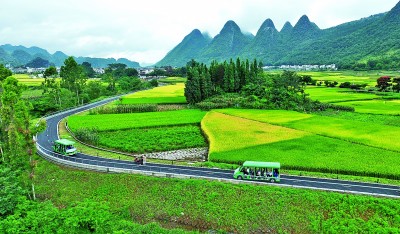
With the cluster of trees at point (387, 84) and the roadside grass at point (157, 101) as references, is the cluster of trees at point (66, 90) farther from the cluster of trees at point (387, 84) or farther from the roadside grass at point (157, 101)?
the cluster of trees at point (387, 84)

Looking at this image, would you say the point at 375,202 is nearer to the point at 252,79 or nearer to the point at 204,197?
the point at 204,197

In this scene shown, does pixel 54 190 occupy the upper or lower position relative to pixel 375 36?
lower

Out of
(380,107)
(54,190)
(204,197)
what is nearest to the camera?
(204,197)

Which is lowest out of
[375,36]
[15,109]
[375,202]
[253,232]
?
[253,232]

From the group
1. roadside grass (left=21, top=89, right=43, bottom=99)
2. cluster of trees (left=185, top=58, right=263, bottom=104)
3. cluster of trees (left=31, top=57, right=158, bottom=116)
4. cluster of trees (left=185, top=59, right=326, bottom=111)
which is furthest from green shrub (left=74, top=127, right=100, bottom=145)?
roadside grass (left=21, top=89, right=43, bottom=99)

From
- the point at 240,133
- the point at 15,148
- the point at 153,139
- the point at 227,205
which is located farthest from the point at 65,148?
the point at 240,133

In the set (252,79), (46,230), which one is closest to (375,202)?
(46,230)
